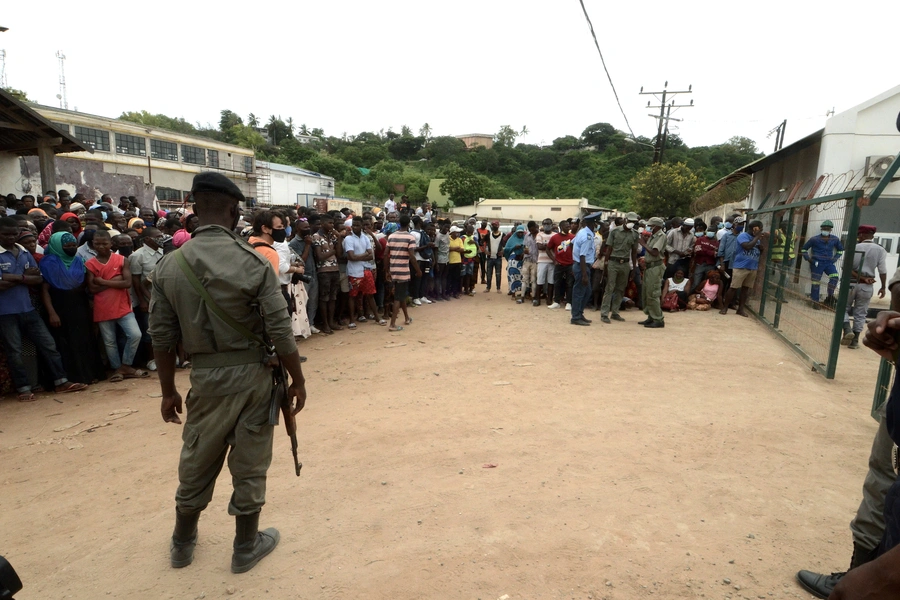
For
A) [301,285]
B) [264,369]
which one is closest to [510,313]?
[301,285]

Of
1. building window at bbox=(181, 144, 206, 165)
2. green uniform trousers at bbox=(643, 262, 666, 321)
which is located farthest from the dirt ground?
building window at bbox=(181, 144, 206, 165)

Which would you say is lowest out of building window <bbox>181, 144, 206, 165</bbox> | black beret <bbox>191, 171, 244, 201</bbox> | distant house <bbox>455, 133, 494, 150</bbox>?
black beret <bbox>191, 171, 244, 201</bbox>

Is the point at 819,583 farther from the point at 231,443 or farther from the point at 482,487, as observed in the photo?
the point at 231,443

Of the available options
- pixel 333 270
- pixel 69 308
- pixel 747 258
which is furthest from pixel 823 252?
pixel 69 308

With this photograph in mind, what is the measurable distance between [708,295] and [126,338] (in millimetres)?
9716

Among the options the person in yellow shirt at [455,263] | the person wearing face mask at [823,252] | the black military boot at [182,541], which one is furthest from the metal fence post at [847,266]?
the person in yellow shirt at [455,263]

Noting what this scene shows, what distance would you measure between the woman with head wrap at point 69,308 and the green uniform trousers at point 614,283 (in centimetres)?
734

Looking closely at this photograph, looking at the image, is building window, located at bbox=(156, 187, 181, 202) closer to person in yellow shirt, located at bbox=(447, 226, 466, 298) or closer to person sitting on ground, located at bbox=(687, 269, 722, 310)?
person in yellow shirt, located at bbox=(447, 226, 466, 298)

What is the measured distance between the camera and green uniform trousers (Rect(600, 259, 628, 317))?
880cm

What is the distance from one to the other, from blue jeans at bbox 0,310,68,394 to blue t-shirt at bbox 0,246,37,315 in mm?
77

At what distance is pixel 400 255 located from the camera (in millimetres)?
7812

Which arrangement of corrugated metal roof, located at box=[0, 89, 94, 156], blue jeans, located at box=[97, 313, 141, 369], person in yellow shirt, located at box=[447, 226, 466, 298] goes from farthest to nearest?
1. person in yellow shirt, located at box=[447, 226, 466, 298]
2. corrugated metal roof, located at box=[0, 89, 94, 156]
3. blue jeans, located at box=[97, 313, 141, 369]

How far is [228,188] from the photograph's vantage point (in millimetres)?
2482

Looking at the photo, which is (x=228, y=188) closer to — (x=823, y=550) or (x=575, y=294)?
(x=823, y=550)
